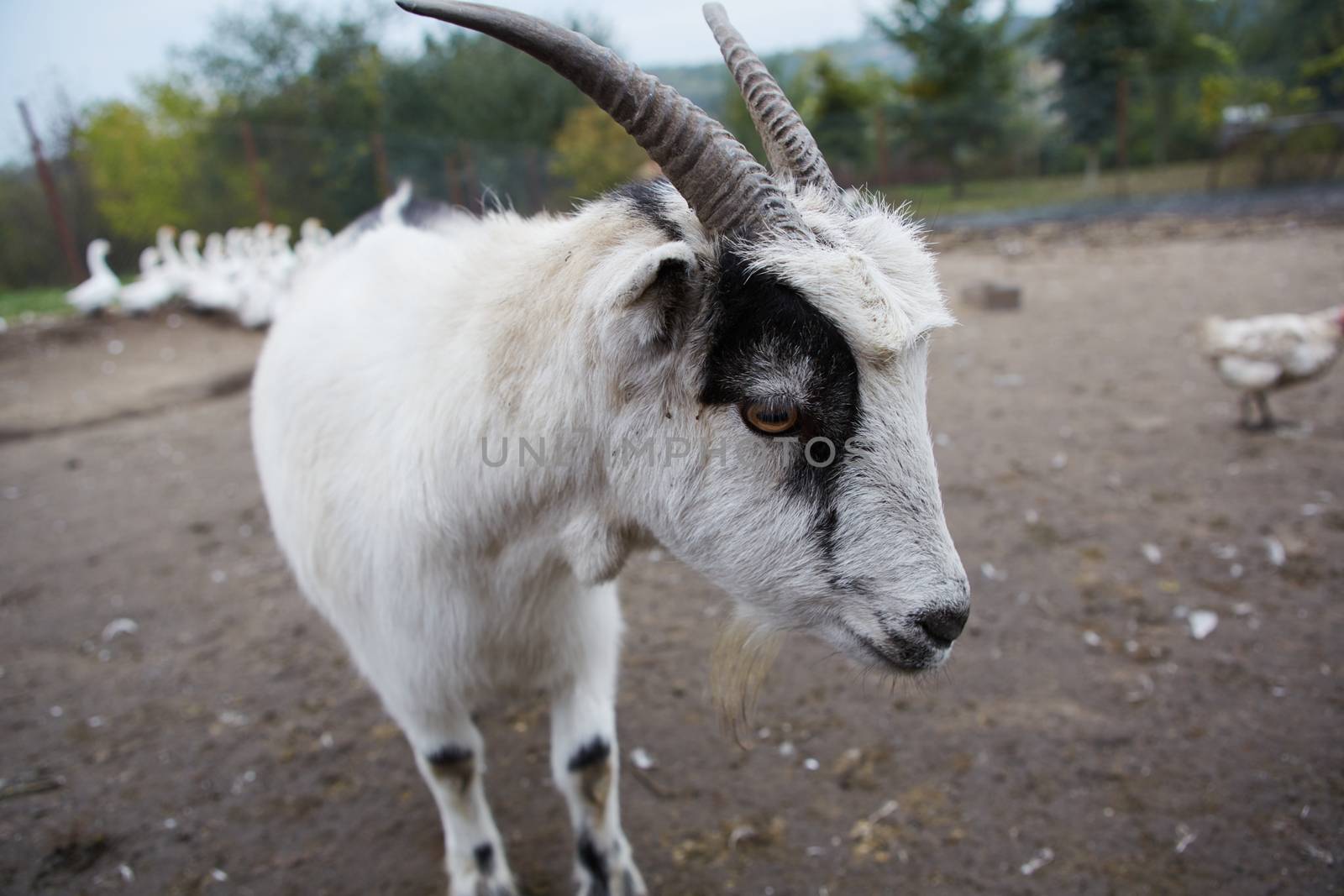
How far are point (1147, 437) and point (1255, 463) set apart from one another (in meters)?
0.62

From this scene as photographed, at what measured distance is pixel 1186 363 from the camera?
252 inches

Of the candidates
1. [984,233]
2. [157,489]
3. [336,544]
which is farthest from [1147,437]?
[984,233]

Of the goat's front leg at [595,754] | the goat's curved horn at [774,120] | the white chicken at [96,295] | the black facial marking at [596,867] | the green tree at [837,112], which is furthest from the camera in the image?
the green tree at [837,112]

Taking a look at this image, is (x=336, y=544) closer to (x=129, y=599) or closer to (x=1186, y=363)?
(x=129, y=599)

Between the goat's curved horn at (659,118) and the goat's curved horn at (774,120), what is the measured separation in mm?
260

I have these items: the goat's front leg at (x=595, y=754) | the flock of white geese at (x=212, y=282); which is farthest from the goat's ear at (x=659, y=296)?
the flock of white geese at (x=212, y=282)

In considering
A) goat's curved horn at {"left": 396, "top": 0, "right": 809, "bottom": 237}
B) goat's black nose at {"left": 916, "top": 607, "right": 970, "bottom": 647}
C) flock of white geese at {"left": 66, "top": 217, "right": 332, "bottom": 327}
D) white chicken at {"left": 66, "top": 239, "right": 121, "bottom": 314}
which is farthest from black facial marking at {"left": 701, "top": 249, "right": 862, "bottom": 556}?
white chicken at {"left": 66, "top": 239, "right": 121, "bottom": 314}

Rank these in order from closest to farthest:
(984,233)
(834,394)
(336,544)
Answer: (834,394) → (336,544) → (984,233)

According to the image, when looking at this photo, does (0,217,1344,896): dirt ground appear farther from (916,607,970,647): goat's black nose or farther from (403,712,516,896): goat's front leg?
(916,607,970,647): goat's black nose

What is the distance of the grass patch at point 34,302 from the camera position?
11971 millimetres

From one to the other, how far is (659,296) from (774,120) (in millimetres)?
601

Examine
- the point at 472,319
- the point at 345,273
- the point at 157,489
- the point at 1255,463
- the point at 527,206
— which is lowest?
the point at 527,206

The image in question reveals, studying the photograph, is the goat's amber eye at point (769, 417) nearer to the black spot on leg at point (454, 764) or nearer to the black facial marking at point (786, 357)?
the black facial marking at point (786, 357)

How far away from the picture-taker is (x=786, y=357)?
1.47 m
